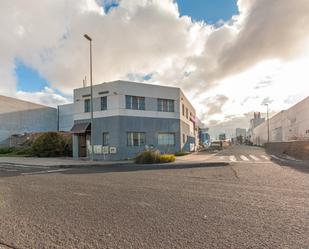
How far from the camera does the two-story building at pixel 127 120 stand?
908 inches

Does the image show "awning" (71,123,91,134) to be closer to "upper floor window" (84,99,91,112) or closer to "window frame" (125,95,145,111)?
"upper floor window" (84,99,91,112)

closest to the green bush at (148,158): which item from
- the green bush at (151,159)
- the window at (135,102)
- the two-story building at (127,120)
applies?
the green bush at (151,159)

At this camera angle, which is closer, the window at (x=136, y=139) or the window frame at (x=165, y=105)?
the window at (x=136, y=139)

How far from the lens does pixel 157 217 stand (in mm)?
5152

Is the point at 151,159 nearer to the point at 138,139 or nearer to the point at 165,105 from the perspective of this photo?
the point at 138,139

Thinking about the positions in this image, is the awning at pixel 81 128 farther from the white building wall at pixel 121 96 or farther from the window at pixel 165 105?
the window at pixel 165 105

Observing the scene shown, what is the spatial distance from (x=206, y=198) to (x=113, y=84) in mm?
18480

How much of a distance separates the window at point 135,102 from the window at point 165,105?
2107mm

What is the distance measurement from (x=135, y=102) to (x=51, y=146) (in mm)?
12095

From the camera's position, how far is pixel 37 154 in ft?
93.1

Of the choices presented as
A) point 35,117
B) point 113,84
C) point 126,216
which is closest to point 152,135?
point 113,84

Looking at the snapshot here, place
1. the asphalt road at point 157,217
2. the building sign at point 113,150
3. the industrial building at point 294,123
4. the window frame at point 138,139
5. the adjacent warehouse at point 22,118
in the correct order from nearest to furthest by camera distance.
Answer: the asphalt road at point 157,217 < the building sign at point 113,150 < the window frame at point 138,139 < the industrial building at point 294,123 < the adjacent warehouse at point 22,118

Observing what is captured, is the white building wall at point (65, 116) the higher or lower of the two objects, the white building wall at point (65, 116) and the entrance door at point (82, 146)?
the higher

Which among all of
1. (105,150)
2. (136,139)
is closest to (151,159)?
(136,139)
